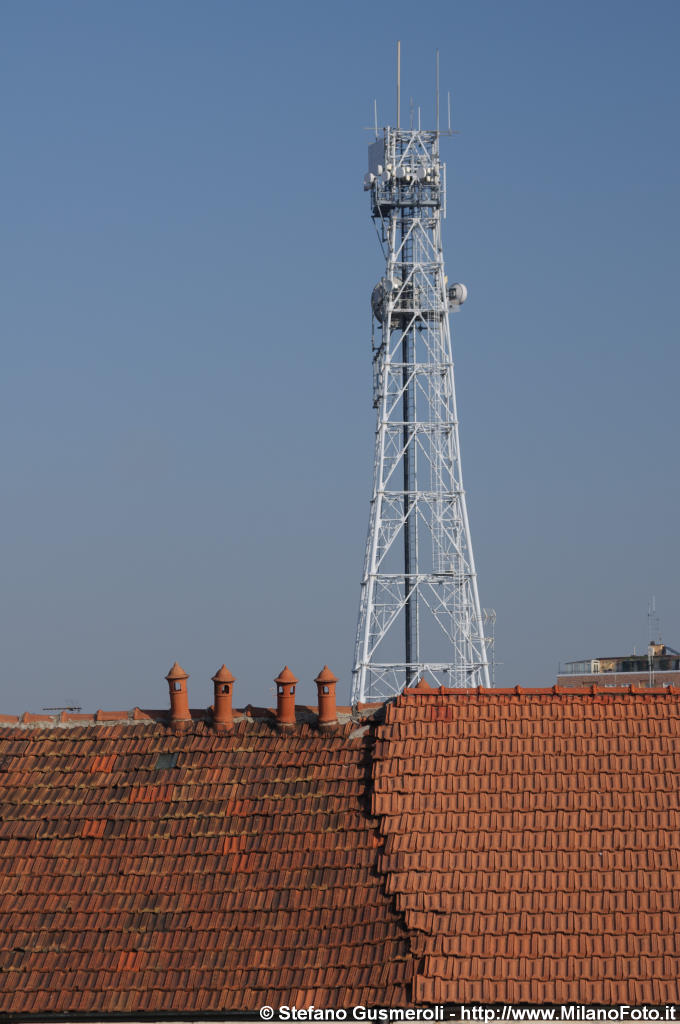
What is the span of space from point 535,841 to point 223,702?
4.74m

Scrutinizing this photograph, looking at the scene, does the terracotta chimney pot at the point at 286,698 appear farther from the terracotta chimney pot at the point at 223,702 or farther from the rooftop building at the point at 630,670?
the rooftop building at the point at 630,670

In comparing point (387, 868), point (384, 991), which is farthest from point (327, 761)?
point (384, 991)

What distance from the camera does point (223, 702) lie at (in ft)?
69.3

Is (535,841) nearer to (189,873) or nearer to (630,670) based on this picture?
(189,873)

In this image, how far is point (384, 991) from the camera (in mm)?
17531

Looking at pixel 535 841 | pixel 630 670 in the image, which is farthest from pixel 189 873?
pixel 630 670

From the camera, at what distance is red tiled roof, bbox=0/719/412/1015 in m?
17.9

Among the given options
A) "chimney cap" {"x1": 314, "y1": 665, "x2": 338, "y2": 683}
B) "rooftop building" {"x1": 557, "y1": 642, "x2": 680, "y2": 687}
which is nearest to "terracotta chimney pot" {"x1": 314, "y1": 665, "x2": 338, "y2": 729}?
"chimney cap" {"x1": 314, "y1": 665, "x2": 338, "y2": 683}

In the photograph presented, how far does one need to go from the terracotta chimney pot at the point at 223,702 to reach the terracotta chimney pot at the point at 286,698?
678 millimetres

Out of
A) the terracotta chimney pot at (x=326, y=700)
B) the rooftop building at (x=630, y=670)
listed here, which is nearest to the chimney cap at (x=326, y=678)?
the terracotta chimney pot at (x=326, y=700)

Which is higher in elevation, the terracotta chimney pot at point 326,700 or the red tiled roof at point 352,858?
the terracotta chimney pot at point 326,700

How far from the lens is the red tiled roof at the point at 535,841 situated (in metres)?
17.6

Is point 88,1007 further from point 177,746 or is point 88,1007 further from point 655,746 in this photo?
point 655,746

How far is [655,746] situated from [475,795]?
8.06 ft
